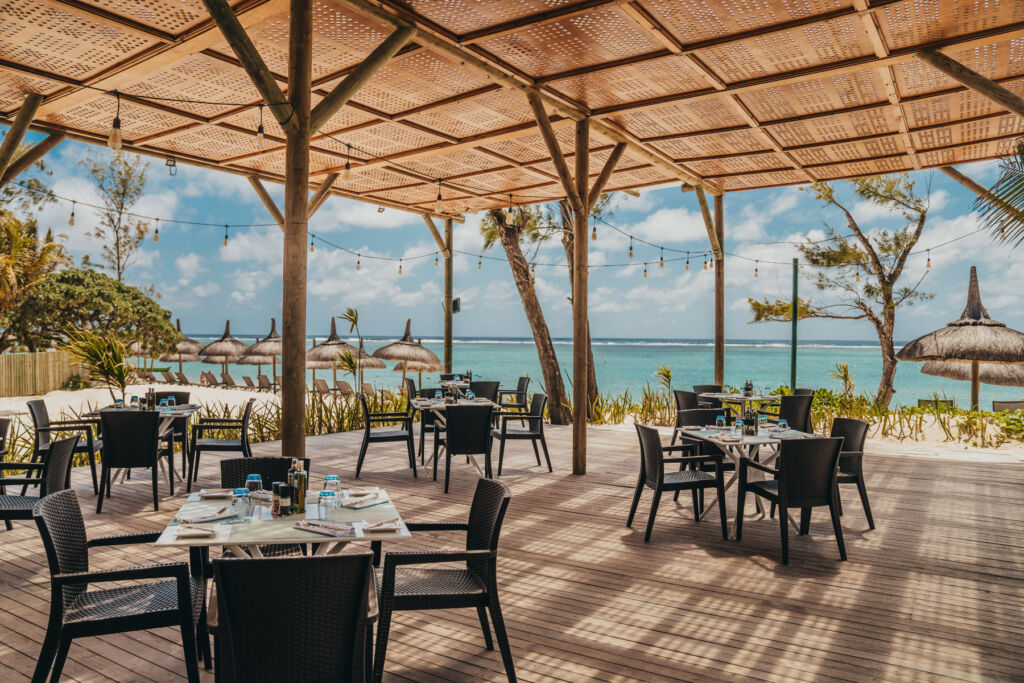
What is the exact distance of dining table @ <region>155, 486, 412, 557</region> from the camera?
252 centimetres

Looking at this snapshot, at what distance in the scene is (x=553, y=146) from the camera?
689cm

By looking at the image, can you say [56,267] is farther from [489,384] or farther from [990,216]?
[990,216]

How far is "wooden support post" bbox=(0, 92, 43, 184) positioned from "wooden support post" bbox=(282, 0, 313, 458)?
3486 mm

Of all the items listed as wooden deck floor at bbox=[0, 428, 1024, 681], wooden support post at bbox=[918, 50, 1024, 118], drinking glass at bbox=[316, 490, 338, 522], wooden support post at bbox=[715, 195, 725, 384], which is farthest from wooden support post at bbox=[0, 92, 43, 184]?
wooden support post at bbox=[715, 195, 725, 384]

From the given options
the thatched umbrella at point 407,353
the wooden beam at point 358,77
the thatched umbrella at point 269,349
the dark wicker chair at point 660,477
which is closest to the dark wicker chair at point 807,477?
the dark wicker chair at point 660,477

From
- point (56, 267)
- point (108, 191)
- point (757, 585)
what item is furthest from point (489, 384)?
point (108, 191)

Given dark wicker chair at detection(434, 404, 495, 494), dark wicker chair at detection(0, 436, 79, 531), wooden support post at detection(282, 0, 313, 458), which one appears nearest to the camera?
dark wicker chair at detection(0, 436, 79, 531)

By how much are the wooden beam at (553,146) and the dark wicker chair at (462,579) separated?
15.1ft

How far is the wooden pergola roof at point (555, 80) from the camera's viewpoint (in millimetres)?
4898

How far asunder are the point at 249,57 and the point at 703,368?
61715 mm

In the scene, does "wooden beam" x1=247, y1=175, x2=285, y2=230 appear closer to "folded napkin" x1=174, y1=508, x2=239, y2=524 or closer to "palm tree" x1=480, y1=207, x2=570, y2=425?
"palm tree" x1=480, y1=207, x2=570, y2=425

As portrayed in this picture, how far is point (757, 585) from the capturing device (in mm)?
4012

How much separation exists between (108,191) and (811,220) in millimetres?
67254

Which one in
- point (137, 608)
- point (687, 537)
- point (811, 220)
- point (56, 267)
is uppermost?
point (811, 220)
